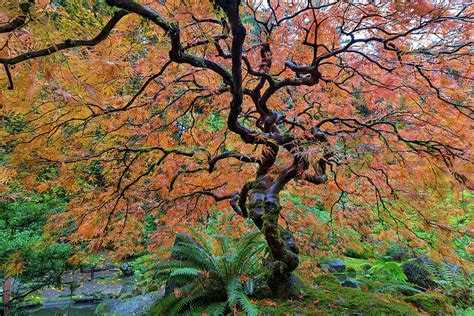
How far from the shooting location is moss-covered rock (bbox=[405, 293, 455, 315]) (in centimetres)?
251

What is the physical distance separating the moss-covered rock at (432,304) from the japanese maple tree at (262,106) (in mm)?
449

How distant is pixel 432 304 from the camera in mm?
2623

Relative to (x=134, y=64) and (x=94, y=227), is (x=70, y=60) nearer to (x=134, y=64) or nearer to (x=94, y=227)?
(x=134, y=64)

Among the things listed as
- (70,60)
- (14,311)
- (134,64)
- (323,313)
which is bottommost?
(14,311)

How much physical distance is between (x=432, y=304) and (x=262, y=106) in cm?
224

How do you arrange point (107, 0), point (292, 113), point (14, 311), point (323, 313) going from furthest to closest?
point (14, 311), point (292, 113), point (323, 313), point (107, 0)

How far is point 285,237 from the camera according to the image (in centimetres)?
236

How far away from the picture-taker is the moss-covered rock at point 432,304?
8.25ft

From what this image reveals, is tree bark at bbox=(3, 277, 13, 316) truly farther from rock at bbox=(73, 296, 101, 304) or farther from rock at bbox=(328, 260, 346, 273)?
rock at bbox=(328, 260, 346, 273)

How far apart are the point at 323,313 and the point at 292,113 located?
216 centimetres

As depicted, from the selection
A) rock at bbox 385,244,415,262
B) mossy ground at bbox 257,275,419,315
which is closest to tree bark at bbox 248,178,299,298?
mossy ground at bbox 257,275,419,315

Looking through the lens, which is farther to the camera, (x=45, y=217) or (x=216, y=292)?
(x=45, y=217)

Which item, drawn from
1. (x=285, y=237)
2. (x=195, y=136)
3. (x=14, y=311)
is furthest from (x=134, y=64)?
(x=14, y=311)

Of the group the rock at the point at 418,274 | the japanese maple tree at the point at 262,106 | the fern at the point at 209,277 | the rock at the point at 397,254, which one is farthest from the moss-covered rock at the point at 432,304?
the rock at the point at 397,254
